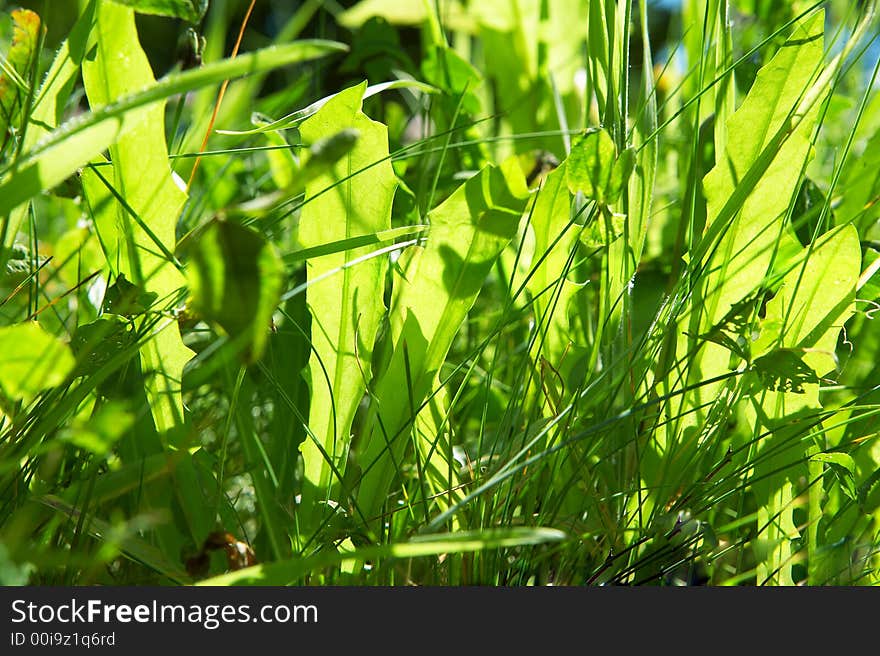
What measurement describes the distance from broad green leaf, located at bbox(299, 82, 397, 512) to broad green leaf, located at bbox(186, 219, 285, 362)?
0.20 metres

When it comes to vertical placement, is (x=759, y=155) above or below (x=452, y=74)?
below

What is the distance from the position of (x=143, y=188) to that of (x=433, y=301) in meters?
0.19

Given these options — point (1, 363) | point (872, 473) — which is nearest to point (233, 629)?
point (1, 363)

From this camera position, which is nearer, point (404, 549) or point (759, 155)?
point (404, 549)

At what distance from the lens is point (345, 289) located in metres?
0.48

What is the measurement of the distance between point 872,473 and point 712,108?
318mm

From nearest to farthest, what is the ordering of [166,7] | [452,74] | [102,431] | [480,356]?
[102,431] → [166,7] → [480,356] → [452,74]

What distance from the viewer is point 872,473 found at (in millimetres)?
501

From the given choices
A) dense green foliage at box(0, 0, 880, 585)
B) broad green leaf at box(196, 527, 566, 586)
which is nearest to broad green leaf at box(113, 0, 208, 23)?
dense green foliage at box(0, 0, 880, 585)

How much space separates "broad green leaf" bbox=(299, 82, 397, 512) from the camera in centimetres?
48

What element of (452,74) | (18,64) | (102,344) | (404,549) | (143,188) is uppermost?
(452,74)

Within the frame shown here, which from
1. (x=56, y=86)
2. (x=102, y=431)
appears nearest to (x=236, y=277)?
(x=102, y=431)

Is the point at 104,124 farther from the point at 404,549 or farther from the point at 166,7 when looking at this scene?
the point at 404,549

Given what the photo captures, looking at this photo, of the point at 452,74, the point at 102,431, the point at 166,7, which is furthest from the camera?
the point at 452,74
